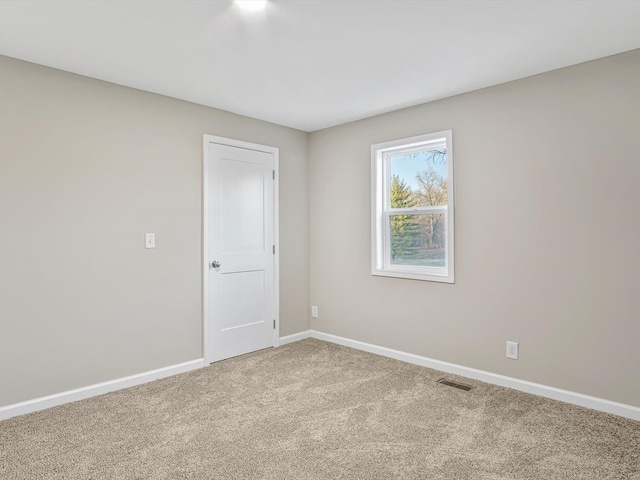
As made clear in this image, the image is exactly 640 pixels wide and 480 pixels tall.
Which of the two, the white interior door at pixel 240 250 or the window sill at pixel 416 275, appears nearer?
the window sill at pixel 416 275

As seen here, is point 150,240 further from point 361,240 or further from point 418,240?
point 418,240

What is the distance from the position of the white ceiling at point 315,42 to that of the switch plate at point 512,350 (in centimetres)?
199

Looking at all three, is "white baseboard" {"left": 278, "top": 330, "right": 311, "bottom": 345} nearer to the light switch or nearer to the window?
the window

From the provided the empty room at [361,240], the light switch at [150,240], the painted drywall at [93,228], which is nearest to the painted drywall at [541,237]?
the empty room at [361,240]

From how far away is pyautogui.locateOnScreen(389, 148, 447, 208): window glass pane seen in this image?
11.7ft

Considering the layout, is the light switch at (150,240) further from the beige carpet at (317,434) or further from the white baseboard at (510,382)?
the white baseboard at (510,382)

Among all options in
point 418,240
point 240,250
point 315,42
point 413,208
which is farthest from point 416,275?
point 315,42

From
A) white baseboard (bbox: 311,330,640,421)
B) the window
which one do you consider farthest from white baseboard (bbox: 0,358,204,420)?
the window

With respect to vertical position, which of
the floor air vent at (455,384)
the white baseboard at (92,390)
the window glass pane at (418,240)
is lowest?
the floor air vent at (455,384)

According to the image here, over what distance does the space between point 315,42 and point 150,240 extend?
2.00 m

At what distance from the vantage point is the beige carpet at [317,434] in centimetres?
204

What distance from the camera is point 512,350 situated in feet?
10.0

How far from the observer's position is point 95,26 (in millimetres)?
2229

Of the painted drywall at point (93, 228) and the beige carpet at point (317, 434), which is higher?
the painted drywall at point (93, 228)
